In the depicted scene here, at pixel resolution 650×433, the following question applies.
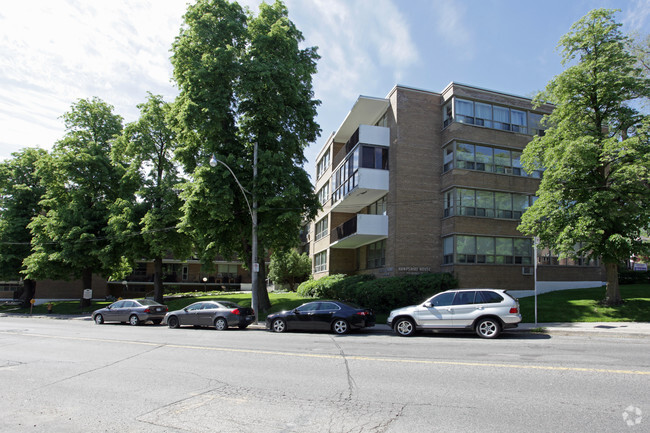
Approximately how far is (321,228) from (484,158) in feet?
56.3

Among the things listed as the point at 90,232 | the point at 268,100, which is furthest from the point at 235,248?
the point at 90,232

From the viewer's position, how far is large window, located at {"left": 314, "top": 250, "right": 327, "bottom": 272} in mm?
35125

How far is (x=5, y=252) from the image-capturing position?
35000 mm

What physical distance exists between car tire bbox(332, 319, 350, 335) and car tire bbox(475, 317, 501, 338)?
180 inches

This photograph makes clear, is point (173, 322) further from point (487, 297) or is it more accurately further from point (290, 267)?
point (290, 267)

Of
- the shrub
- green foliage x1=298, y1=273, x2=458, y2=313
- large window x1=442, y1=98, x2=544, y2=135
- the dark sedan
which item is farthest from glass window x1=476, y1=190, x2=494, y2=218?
the dark sedan

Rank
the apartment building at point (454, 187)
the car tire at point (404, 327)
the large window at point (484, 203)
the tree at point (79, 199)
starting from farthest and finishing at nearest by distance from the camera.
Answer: the tree at point (79, 199) < the large window at point (484, 203) < the apartment building at point (454, 187) < the car tire at point (404, 327)

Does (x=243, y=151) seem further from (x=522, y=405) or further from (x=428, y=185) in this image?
(x=522, y=405)

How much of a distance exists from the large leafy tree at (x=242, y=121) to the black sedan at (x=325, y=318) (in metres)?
4.32

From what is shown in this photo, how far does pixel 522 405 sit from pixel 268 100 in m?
19.9

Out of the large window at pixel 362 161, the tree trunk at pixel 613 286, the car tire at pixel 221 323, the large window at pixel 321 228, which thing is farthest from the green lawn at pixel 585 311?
the large window at pixel 321 228

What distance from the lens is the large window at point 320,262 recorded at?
35.1 metres

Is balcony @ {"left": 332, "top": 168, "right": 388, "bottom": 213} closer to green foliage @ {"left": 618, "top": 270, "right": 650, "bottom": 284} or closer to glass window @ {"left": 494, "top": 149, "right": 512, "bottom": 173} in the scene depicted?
glass window @ {"left": 494, "top": 149, "right": 512, "bottom": 173}

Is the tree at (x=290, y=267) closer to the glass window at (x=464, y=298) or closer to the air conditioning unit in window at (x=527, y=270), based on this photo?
the air conditioning unit in window at (x=527, y=270)
